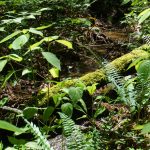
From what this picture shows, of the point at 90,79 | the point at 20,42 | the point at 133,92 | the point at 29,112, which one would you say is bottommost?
the point at 90,79

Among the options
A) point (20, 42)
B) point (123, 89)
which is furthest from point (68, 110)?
point (123, 89)

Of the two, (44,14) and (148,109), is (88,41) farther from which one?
(148,109)

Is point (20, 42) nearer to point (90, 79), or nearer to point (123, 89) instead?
point (123, 89)

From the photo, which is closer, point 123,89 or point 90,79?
point 123,89

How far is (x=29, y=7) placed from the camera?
5.54 metres

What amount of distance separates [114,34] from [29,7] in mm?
2109

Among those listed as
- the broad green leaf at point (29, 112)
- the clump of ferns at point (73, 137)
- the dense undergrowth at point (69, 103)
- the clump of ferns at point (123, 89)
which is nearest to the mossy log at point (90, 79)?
the dense undergrowth at point (69, 103)

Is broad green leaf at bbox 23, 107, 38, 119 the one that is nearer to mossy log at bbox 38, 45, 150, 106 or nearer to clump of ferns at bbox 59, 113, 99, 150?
clump of ferns at bbox 59, 113, 99, 150

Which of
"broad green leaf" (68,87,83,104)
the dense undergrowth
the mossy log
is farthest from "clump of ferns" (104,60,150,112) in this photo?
"broad green leaf" (68,87,83,104)

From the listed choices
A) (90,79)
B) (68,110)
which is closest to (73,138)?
(68,110)

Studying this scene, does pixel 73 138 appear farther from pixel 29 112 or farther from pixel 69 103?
pixel 29 112

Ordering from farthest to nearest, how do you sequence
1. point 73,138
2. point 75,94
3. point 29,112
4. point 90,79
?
1. point 90,79
2. point 29,112
3. point 75,94
4. point 73,138

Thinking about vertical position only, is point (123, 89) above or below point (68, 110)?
below

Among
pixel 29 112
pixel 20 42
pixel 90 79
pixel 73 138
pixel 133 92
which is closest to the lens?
pixel 20 42
